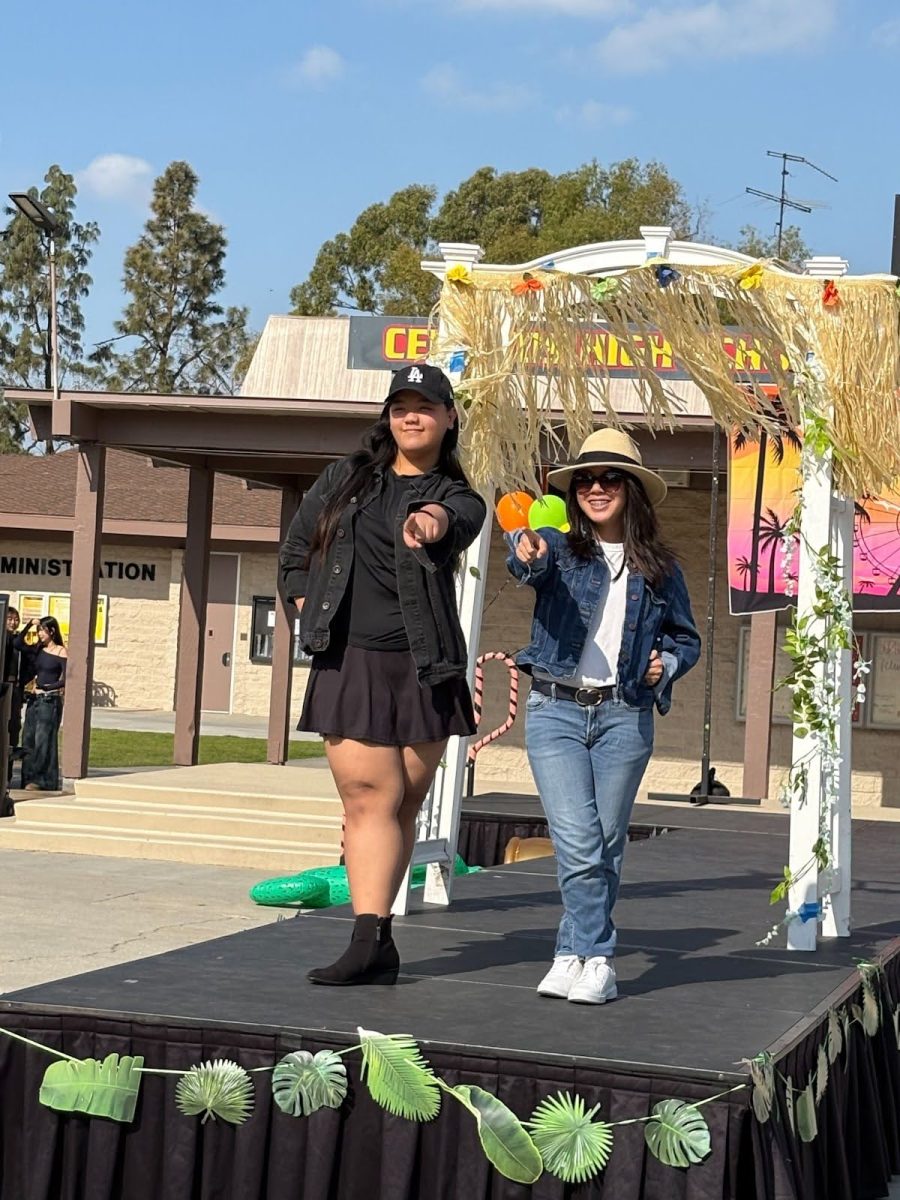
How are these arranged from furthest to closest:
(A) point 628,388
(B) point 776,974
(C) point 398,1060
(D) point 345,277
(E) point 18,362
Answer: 1. (E) point 18,362
2. (D) point 345,277
3. (A) point 628,388
4. (B) point 776,974
5. (C) point 398,1060

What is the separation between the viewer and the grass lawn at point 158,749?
21828 millimetres

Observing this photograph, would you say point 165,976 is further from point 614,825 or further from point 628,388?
point 628,388

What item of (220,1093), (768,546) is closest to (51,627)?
(768,546)

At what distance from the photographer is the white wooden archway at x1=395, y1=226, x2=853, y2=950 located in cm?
674

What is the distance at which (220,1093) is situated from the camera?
4.58 meters

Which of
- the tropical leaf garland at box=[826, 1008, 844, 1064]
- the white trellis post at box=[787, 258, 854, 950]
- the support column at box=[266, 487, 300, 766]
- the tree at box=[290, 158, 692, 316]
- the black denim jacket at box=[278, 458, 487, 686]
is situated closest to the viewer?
the black denim jacket at box=[278, 458, 487, 686]

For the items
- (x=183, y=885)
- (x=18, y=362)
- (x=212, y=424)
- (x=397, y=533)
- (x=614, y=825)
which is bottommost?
(x=183, y=885)

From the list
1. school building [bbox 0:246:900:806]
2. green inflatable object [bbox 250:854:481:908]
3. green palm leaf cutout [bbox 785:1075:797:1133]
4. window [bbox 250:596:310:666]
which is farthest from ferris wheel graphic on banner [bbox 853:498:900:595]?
window [bbox 250:596:310:666]

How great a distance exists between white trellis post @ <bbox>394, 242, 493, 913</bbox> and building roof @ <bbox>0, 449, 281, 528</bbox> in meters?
23.4

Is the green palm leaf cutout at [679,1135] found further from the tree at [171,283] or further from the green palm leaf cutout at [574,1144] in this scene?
the tree at [171,283]

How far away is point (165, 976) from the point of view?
536 centimetres

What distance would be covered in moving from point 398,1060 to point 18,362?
61.5 m

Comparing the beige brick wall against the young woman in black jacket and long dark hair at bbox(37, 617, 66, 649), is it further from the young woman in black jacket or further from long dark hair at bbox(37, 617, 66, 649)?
the young woman in black jacket

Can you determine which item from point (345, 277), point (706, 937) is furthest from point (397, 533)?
point (345, 277)
